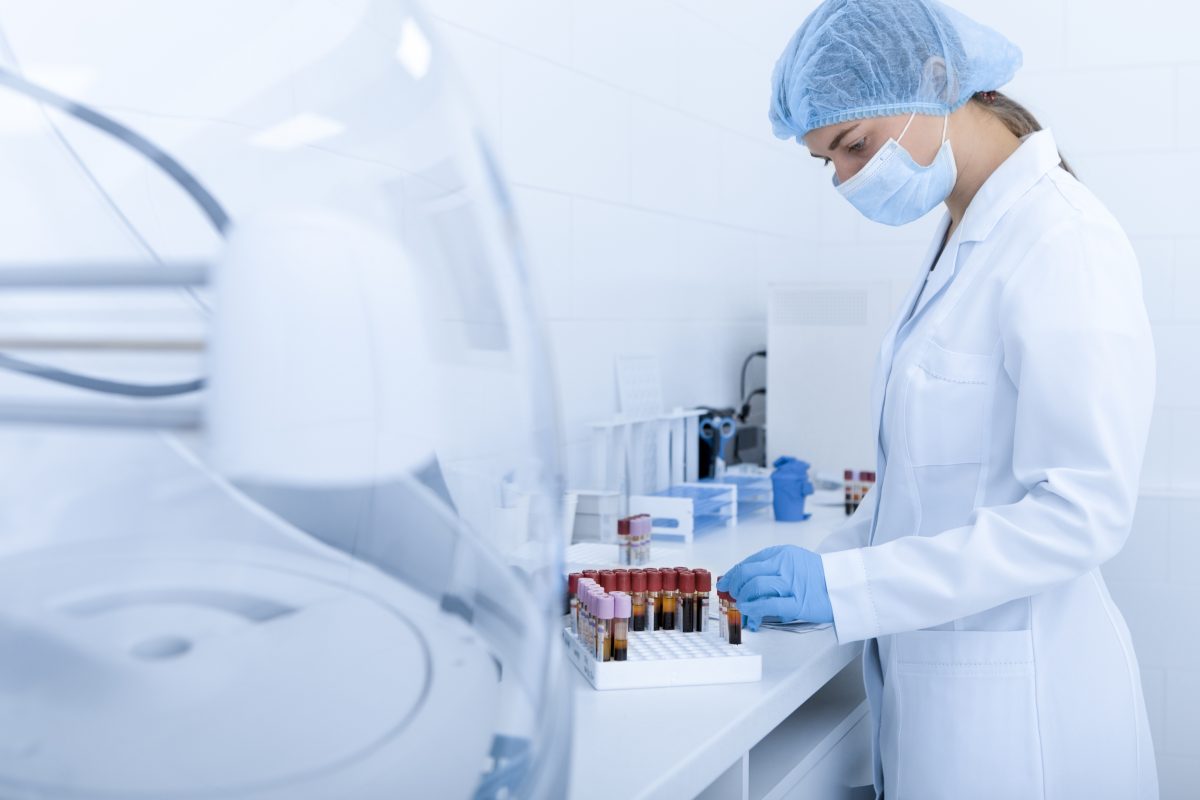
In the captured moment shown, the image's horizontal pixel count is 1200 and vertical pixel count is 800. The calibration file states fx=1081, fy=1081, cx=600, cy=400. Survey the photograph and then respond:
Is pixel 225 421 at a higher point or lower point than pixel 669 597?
higher

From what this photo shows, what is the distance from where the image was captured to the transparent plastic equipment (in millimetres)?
357

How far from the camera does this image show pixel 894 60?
48.6 inches

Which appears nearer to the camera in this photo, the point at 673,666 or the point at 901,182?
the point at 673,666

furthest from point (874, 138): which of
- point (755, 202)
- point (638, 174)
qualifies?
point (755, 202)

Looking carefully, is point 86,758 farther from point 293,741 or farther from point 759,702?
point 759,702

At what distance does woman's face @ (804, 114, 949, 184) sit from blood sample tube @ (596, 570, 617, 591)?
565 millimetres

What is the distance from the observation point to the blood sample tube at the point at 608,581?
1.18 metres

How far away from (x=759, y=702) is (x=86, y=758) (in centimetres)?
74

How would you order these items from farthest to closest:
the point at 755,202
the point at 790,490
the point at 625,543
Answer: the point at 755,202
the point at 790,490
the point at 625,543

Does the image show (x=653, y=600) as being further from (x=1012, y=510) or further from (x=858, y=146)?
(x=858, y=146)

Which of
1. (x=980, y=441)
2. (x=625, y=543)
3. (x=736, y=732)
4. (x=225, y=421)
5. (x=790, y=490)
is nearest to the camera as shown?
(x=225, y=421)

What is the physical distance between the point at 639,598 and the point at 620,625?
0.44ft

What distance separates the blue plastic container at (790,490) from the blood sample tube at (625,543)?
0.53 m

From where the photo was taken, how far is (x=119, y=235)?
0.39 meters
